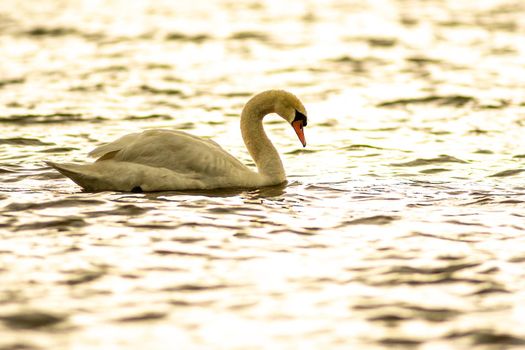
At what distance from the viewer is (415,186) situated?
1217 centimetres

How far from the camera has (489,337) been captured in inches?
280

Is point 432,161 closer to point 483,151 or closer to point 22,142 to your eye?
point 483,151

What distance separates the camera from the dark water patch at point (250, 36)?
24562mm

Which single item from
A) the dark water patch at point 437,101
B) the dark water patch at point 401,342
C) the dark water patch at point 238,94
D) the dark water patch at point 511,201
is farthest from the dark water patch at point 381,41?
the dark water patch at point 401,342

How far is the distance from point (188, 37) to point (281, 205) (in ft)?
46.1

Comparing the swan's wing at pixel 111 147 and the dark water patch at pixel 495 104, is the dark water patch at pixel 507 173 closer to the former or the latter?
the swan's wing at pixel 111 147

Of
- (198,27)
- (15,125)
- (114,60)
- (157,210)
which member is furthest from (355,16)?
(157,210)

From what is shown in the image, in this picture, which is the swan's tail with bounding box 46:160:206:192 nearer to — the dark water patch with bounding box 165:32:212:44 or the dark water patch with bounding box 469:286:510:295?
the dark water patch with bounding box 469:286:510:295

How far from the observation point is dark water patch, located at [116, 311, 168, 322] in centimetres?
730

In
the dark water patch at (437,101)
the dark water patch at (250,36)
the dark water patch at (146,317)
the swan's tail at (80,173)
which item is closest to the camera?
the dark water patch at (146,317)

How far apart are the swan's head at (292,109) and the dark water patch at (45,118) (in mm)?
4744

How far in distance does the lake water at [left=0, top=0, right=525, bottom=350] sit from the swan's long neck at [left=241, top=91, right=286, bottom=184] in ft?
1.21

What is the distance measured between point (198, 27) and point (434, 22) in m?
5.80

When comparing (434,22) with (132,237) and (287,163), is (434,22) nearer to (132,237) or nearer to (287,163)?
(287,163)
